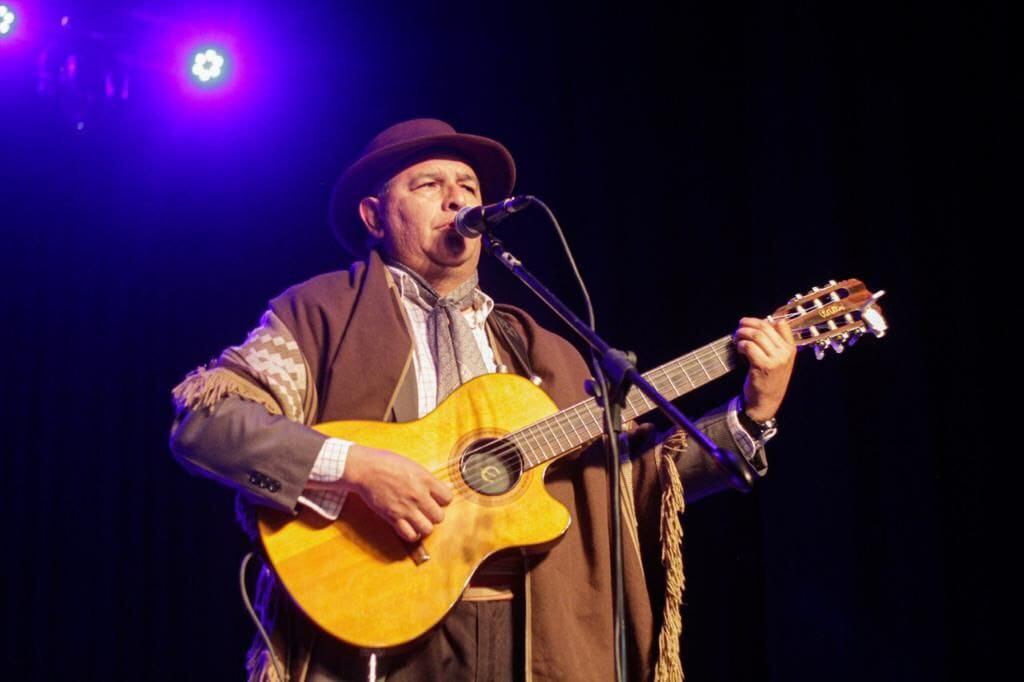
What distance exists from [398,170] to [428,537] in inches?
54.0

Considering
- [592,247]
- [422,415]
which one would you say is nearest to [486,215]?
[422,415]

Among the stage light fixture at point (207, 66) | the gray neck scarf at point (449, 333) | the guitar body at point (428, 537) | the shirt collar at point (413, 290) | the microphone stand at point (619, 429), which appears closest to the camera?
the microphone stand at point (619, 429)

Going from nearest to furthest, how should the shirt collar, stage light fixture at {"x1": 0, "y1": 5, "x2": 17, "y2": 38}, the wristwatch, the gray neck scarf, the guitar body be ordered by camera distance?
the guitar body, the wristwatch, the gray neck scarf, the shirt collar, stage light fixture at {"x1": 0, "y1": 5, "x2": 17, "y2": 38}

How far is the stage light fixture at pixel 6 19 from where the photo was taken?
4375 millimetres

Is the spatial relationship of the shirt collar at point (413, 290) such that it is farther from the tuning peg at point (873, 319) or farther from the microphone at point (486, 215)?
the tuning peg at point (873, 319)

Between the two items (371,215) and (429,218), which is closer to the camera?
(429,218)

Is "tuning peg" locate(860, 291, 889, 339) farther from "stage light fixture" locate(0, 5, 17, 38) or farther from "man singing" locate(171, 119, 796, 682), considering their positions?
"stage light fixture" locate(0, 5, 17, 38)

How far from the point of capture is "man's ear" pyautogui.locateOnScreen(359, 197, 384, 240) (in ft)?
10.1

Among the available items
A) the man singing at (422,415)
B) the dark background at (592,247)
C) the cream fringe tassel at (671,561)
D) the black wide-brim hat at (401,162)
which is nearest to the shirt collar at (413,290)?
the man singing at (422,415)

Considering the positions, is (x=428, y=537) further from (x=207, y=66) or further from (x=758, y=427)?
(x=207, y=66)

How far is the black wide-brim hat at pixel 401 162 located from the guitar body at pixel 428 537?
37.0 inches

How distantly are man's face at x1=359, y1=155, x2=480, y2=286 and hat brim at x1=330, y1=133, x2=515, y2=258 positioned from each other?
44 millimetres

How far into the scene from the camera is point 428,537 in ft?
7.20

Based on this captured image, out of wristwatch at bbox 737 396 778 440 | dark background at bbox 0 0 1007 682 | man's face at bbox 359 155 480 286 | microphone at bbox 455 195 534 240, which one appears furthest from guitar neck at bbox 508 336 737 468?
dark background at bbox 0 0 1007 682
